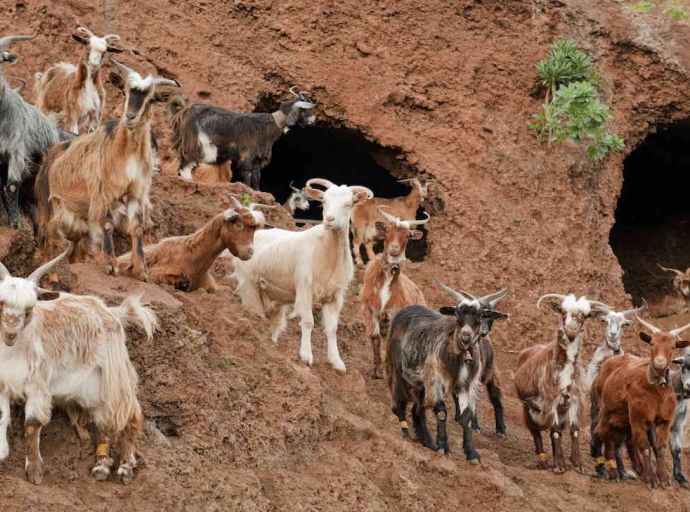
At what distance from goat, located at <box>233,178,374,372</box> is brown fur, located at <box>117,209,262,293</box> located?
79cm

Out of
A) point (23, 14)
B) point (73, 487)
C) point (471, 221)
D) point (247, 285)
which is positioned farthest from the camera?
point (471, 221)

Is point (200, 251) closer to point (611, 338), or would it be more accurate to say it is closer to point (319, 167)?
point (611, 338)

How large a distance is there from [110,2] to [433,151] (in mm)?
4949

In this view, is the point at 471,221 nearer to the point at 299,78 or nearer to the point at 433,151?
the point at 433,151

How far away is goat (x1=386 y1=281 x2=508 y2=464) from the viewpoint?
10445 millimetres

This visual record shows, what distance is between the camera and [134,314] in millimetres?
8477

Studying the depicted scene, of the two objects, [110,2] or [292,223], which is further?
[110,2]

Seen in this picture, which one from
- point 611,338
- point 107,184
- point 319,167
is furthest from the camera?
point 319,167

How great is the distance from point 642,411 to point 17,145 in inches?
247

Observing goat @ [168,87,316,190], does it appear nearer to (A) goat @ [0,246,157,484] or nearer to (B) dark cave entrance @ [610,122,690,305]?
(A) goat @ [0,246,157,484]

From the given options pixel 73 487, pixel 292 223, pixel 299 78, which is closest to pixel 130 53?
pixel 299 78

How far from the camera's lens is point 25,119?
11.0 m

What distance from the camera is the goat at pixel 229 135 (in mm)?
15031

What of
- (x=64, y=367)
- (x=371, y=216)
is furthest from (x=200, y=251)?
(x=371, y=216)
